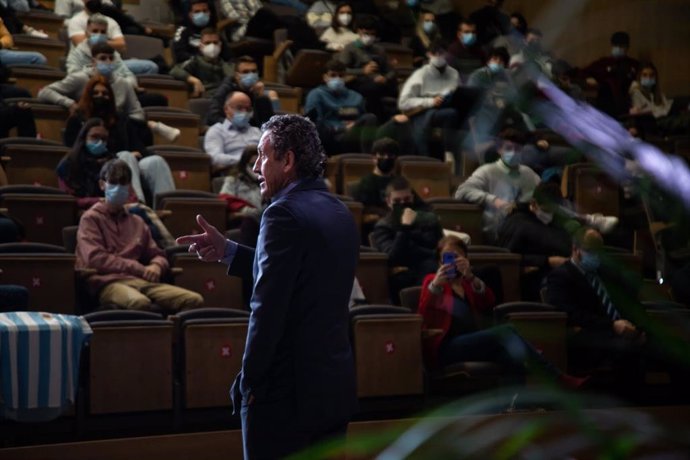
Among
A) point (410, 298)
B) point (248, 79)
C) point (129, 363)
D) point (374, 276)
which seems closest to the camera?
point (129, 363)

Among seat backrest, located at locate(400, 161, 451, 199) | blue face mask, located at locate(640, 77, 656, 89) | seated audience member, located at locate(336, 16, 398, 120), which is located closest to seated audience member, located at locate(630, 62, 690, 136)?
blue face mask, located at locate(640, 77, 656, 89)

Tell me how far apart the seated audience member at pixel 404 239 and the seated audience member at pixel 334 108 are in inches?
36.4

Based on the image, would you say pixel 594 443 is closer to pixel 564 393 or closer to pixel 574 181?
pixel 564 393

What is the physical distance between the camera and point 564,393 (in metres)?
0.27

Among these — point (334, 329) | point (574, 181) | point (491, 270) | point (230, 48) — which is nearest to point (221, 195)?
point (491, 270)

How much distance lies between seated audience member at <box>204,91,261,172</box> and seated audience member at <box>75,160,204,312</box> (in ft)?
2.64

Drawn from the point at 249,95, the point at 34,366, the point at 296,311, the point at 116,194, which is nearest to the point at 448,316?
the point at 116,194

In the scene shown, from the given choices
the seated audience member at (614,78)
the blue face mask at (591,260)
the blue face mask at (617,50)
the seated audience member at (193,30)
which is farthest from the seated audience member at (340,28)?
the blue face mask at (591,260)

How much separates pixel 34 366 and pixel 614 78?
380cm

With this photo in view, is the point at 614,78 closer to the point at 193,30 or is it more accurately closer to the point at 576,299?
the point at 193,30

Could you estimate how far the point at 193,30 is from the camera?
5.31m

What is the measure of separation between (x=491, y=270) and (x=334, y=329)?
2.18 meters

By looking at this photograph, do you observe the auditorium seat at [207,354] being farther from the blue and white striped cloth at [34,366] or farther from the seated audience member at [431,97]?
the seated audience member at [431,97]

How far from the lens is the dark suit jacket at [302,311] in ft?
4.45
